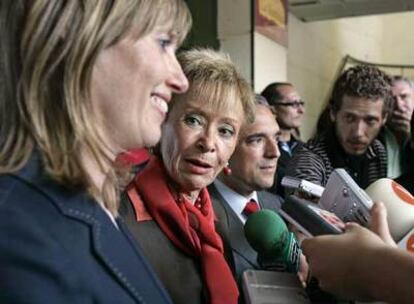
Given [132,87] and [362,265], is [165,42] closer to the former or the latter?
[132,87]

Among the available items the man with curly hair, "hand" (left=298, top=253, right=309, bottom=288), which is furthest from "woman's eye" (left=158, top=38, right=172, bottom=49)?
the man with curly hair

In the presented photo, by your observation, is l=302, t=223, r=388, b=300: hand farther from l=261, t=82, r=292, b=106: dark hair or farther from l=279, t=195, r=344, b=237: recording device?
l=261, t=82, r=292, b=106: dark hair

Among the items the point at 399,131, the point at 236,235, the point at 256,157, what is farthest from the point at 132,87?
the point at 399,131

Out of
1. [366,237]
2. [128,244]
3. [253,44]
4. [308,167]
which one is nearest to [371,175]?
[308,167]

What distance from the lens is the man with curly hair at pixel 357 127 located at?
204 cm

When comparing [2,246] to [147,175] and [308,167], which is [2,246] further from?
[308,167]

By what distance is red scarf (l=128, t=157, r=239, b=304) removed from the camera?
1.22 m

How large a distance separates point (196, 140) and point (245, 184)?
0.86ft

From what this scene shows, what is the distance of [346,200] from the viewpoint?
1.03 m

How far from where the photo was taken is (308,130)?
589 centimetres

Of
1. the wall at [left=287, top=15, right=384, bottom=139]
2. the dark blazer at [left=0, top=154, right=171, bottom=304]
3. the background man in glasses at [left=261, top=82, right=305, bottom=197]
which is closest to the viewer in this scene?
the dark blazer at [left=0, top=154, right=171, bottom=304]

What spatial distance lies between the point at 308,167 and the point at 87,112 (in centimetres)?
121

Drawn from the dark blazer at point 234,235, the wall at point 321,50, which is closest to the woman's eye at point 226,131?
the dark blazer at point 234,235

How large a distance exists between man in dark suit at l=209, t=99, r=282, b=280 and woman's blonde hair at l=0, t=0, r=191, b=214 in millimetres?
662
